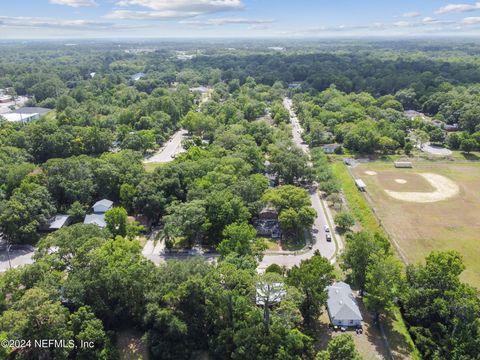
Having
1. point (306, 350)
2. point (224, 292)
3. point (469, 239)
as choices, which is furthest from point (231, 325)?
point (469, 239)

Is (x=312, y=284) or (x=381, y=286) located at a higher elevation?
(x=381, y=286)

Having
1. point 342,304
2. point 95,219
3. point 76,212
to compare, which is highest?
point 76,212

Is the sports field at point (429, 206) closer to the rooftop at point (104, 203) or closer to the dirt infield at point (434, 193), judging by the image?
the dirt infield at point (434, 193)

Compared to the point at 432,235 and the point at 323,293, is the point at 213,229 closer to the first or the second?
the point at 323,293

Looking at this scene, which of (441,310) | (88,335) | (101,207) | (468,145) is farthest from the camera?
(468,145)

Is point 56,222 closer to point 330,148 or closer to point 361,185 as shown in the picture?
point 361,185

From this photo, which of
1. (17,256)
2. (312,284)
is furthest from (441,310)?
(17,256)
